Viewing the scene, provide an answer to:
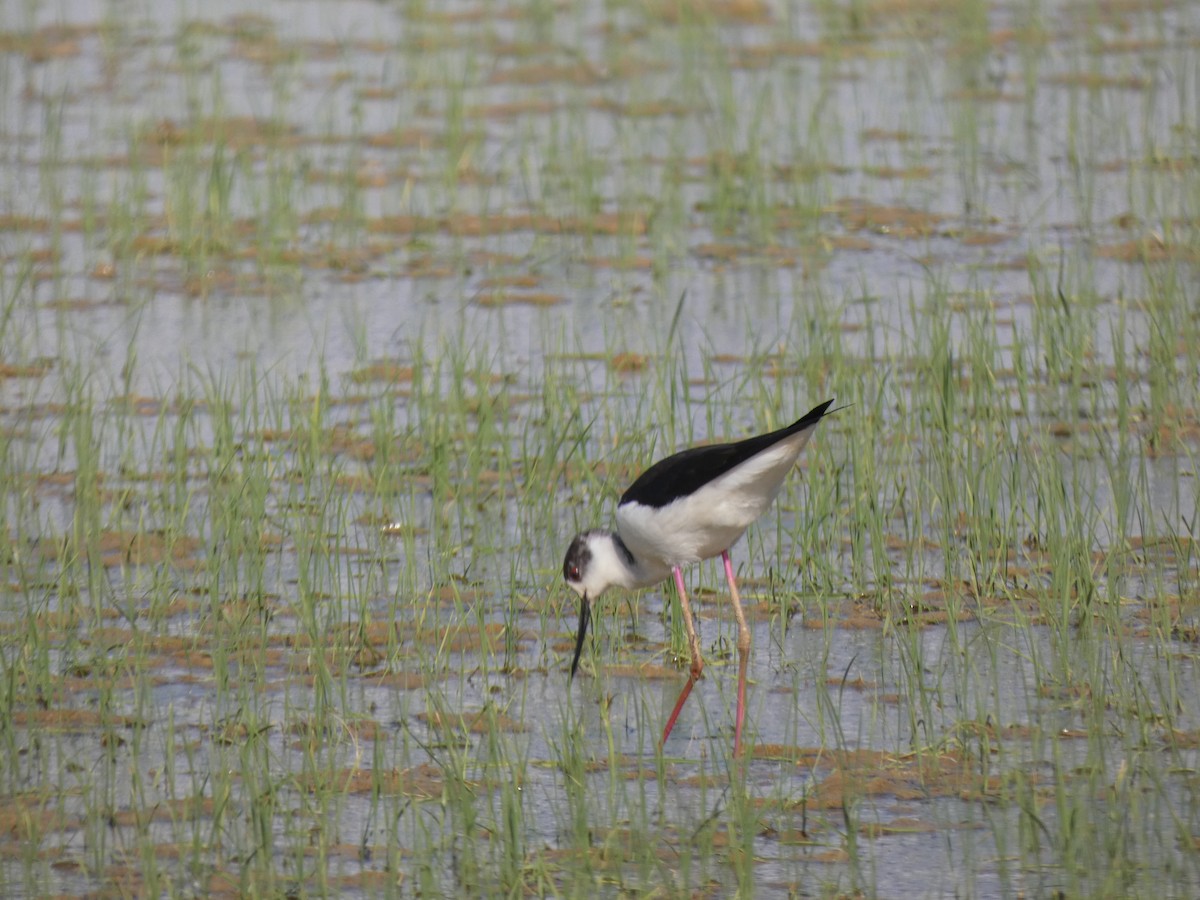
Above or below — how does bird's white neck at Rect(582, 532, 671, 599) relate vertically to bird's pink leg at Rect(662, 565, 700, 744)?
above

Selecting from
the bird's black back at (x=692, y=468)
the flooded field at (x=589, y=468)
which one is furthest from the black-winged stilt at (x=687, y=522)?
the flooded field at (x=589, y=468)

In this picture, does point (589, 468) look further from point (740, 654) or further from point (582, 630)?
point (740, 654)

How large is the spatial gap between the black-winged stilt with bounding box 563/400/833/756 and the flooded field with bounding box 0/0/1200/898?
19cm

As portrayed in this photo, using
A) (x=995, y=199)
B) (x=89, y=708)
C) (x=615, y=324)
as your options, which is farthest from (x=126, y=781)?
(x=995, y=199)

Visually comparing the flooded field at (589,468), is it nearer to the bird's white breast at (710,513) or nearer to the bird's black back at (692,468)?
the bird's white breast at (710,513)

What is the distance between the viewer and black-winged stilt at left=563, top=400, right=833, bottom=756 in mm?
5090

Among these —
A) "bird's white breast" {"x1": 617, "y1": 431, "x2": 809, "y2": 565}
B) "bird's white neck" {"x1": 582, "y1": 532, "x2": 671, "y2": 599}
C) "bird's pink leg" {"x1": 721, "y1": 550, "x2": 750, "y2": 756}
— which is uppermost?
"bird's white breast" {"x1": 617, "y1": 431, "x2": 809, "y2": 565}

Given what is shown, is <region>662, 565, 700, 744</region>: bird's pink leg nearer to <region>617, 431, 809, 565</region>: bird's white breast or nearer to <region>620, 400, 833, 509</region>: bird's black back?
<region>617, 431, 809, 565</region>: bird's white breast

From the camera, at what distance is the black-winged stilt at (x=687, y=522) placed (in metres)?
5.09

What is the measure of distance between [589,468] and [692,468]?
4.33 ft

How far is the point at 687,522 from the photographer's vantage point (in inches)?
208

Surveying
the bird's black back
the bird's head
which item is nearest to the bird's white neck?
the bird's head

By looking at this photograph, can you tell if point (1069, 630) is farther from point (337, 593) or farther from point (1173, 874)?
point (337, 593)

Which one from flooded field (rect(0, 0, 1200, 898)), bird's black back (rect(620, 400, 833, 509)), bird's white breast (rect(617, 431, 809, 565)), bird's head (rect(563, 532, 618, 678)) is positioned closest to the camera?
flooded field (rect(0, 0, 1200, 898))
